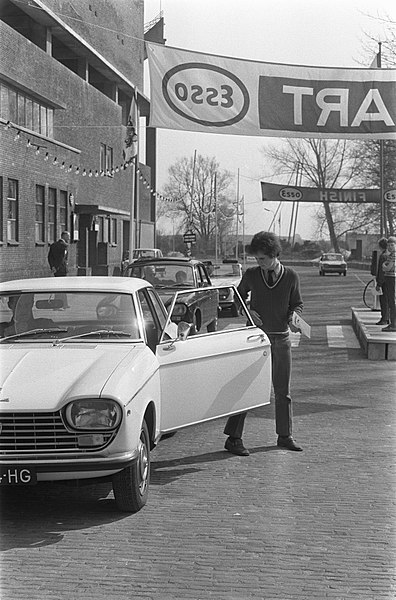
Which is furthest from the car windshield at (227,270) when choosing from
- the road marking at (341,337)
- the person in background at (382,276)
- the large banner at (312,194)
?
the person in background at (382,276)

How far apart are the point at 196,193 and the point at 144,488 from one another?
3692 inches

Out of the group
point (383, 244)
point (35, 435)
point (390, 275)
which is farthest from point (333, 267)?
point (35, 435)

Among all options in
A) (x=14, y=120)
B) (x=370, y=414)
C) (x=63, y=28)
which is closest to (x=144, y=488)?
(x=370, y=414)

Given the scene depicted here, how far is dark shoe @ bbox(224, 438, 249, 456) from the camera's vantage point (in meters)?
7.54

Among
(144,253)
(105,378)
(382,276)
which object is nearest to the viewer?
(105,378)

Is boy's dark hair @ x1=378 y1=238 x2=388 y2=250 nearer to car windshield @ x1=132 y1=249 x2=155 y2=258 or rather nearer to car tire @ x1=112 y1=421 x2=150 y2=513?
car tire @ x1=112 y1=421 x2=150 y2=513

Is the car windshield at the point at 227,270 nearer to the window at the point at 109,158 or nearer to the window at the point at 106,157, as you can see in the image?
the window at the point at 106,157

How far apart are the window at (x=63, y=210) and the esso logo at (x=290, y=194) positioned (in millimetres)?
10530

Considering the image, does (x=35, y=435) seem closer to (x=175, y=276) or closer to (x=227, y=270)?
(x=175, y=276)

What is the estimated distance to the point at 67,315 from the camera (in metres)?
6.89

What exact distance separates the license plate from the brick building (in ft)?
67.1

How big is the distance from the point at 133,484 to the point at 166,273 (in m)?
10.7

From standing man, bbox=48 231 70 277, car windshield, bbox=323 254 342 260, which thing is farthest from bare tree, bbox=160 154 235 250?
standing man, bbox=48 231 70 277

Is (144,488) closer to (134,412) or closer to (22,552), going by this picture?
(134,412)
